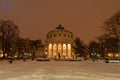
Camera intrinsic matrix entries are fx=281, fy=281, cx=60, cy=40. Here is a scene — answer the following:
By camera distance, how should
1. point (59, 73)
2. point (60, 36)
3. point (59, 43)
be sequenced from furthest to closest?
point (60, 36)
point (59, 43)
point (59, 73)

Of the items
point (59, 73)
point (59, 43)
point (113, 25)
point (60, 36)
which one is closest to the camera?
point (59, 73)

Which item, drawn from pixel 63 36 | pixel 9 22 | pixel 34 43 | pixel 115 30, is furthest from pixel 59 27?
pixel 115 30

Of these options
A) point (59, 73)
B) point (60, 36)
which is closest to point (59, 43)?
point (60, 36)

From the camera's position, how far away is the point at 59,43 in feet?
590

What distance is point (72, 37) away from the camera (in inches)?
7500

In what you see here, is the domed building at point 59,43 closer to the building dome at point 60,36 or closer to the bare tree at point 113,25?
the building dome at point 60,36

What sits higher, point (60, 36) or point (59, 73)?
point (60, 36)

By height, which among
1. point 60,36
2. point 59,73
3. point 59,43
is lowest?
point 59,73

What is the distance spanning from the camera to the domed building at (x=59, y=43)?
579 ft

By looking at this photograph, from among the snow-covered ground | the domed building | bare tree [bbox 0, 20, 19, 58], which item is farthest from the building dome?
the snow-covered ground

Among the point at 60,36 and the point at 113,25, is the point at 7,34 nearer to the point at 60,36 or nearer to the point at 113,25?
the point at 113,25

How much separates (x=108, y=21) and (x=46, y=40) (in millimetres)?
118852

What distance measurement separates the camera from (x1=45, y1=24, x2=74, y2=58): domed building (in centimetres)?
17650

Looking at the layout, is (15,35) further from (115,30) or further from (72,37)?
(72,37)
